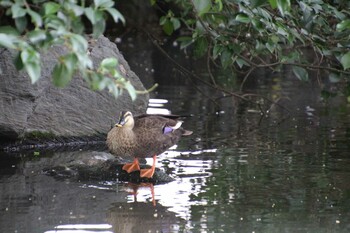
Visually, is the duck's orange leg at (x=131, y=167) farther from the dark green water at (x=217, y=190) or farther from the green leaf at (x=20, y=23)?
the green leaf at (x=20, y=23)

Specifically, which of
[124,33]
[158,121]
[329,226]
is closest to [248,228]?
[329,226]

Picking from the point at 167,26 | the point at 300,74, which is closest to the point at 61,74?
the point at 300,74

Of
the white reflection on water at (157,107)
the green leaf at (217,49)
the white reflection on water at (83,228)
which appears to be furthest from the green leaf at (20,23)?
the white reflection on water at (157,107)

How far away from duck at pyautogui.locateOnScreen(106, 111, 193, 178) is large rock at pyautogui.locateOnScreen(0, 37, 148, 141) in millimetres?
1484

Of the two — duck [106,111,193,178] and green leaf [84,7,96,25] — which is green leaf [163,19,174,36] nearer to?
duck [106,111,193,178]

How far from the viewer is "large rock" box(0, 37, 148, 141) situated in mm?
10141

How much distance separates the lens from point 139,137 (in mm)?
8547

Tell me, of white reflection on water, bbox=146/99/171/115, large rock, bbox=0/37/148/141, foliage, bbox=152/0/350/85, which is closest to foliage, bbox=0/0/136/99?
foliage, bbox=152/0/350/85

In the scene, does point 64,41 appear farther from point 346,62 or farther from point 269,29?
point 269,29

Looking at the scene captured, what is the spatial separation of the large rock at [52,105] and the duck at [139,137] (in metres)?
1.48

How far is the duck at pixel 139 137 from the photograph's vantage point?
28.0ft

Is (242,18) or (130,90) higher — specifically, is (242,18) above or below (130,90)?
above

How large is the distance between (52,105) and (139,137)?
7.87 ft

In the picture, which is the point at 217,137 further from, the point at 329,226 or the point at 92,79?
the point at 92,79
